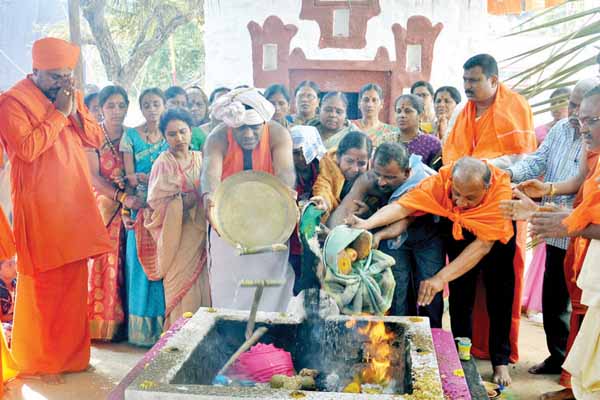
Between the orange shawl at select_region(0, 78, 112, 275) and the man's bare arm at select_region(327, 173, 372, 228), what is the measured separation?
5.34 feet

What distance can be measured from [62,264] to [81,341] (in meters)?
0.60

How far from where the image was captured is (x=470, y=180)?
141 inches

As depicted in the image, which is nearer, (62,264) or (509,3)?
(62,264)

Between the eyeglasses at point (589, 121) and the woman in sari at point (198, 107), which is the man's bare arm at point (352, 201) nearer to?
the eyeglasses at point (589, 121)

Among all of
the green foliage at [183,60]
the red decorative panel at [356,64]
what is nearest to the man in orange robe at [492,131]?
the red decorative panel at [356,64]

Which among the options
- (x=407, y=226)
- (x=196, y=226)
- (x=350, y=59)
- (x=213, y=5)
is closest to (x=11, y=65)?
(x=213, y=5)

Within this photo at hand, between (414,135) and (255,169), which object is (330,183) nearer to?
(255,169)

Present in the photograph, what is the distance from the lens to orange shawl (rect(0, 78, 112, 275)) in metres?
3.95

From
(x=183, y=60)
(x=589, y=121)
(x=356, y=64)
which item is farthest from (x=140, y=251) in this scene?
(x=183, y=60)

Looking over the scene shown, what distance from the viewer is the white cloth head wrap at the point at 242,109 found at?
162 inches

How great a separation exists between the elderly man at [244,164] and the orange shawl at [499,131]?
4.15ft

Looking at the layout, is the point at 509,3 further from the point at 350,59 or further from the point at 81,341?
the point at 81,341

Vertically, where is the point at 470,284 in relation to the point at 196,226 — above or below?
below

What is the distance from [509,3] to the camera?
793 centimetres
